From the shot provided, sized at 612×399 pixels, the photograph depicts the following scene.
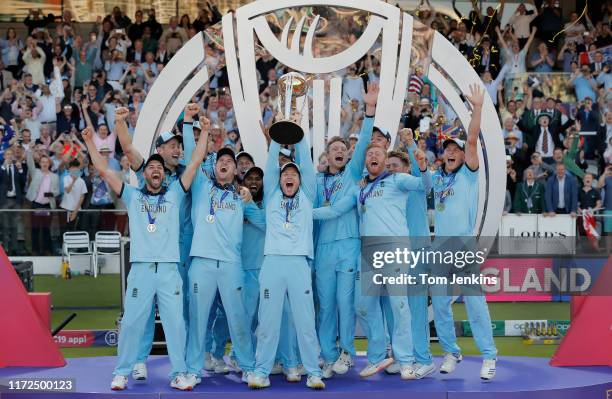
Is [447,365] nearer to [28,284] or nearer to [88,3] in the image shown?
[28,284]

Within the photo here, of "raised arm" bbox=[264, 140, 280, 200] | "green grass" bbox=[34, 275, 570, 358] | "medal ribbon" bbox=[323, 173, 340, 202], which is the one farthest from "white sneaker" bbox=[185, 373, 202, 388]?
"green grass" bbox=[34, 275, 570, 358]

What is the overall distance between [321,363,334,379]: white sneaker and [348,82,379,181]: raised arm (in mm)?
1697

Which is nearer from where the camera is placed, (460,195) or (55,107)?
(460,195)

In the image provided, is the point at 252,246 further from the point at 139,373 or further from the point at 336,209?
the point at 139,373

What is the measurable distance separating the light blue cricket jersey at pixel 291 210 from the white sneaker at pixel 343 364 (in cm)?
109

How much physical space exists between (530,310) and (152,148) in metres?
5.64

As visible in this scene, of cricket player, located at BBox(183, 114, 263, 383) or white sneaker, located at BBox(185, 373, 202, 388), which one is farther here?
cricket player, located at BBox(183, 114, 263, 383)

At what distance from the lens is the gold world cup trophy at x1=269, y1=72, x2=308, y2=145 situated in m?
8.82

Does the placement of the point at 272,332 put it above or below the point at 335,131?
below

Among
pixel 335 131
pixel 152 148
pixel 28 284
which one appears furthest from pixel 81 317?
pixel 335 131

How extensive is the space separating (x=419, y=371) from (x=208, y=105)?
8.72 meters

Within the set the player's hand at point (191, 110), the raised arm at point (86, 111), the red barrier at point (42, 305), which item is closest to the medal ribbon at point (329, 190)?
the player's hand at point (191, 110)

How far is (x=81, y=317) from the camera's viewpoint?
13.3 m

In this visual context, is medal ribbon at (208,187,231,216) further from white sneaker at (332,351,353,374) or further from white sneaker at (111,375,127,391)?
white sneaker at (332,351,353,374)
